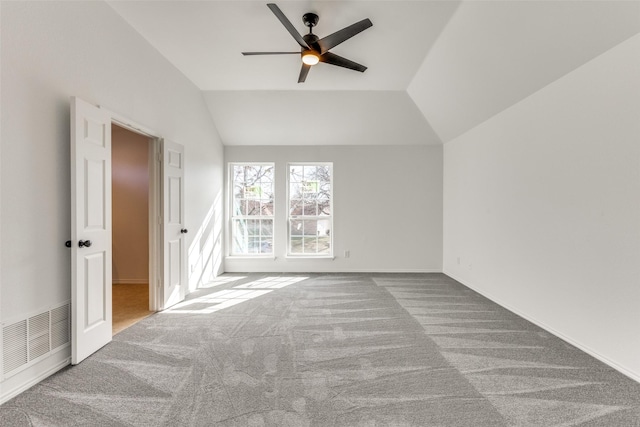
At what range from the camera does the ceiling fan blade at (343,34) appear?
248cm

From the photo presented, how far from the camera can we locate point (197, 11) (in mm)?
2842

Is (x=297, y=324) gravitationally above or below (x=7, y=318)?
below

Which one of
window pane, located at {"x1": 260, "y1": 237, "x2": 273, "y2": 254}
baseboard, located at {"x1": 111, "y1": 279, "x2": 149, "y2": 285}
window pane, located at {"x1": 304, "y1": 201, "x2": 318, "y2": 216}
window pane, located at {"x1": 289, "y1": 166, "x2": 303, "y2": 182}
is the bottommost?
baseboard, located at {"x1": 111, "y1": 279, "x2": 149, "y2": 285}

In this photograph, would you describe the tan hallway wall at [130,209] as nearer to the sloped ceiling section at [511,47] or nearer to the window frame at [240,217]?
the window frame at [240,217]

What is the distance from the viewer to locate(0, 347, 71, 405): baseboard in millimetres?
1877

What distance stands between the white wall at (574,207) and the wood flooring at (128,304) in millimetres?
4433

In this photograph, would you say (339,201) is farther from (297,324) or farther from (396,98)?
(297,324)

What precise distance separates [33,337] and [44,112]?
1.63 metres

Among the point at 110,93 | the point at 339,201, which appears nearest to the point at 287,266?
the point at 339,201

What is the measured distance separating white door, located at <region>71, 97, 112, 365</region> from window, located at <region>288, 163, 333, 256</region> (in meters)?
3.50

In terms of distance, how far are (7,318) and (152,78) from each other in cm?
275

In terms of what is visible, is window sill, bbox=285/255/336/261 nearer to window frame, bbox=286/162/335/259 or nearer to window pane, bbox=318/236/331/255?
window frame, bbox=286/162/335/259

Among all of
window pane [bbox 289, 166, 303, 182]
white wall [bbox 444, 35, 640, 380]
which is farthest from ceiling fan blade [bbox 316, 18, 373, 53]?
window pane [bbox 289, 166, 303, 182]

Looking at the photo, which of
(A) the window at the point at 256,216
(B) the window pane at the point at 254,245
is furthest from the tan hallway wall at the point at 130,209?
(B) the window pane at the point at 254,245
